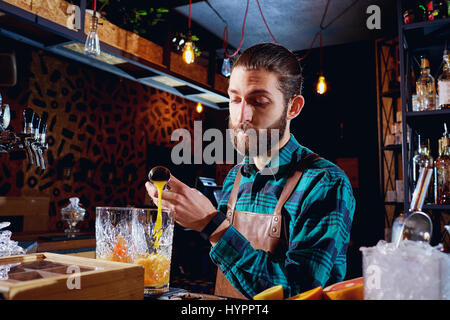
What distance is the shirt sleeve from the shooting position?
1029mm

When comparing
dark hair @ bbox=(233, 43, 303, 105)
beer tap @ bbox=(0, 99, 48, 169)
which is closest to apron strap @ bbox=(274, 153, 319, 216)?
dark hair @ bbox=(233, 43, 303, 105)

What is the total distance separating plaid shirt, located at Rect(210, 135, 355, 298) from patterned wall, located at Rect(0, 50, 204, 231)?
12.0ft

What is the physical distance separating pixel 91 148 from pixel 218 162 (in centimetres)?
279

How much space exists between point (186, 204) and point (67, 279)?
1.32 ft

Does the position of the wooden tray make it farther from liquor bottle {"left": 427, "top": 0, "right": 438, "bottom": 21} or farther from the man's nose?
liquor bottle {"left": 427, "top": 0, "right": 438, "bottom": 21}

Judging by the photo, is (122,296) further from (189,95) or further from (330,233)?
(189,95)

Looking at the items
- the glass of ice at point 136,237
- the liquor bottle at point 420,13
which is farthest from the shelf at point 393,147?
the glass of ice at point 136,237

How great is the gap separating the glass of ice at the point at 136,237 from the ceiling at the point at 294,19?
3.73 m

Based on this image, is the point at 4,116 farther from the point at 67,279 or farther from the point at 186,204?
the point at 67,279

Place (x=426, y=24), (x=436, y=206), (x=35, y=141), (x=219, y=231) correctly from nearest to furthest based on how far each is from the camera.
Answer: (x=219, y=231)
(x=35, y=141)
(x=436, y=206)
(x=426, y=24)

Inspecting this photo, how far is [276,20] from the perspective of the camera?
4.62 meters

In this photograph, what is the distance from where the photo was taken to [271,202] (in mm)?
1322

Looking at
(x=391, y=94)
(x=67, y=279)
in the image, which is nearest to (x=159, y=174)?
(x=67, y=279)

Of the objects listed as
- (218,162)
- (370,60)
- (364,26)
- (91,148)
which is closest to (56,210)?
(91,148)
